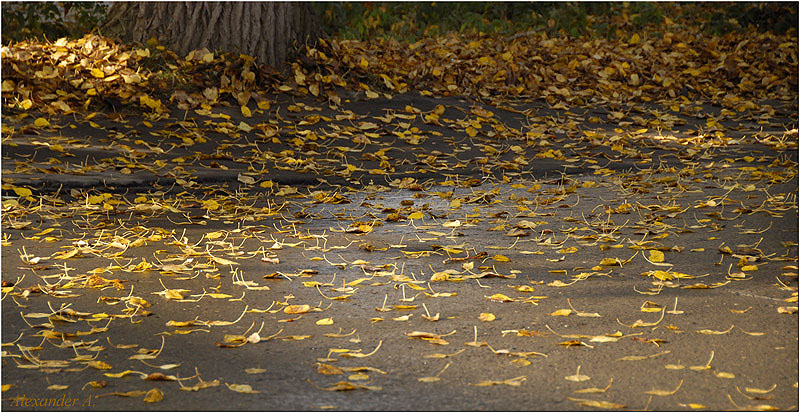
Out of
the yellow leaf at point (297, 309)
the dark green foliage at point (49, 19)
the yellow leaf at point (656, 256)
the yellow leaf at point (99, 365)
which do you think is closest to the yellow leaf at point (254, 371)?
the yellow leaf at point (99, 365)

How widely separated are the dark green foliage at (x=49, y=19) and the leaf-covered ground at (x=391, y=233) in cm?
110

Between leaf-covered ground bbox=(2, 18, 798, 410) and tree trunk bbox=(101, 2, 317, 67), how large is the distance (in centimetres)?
27

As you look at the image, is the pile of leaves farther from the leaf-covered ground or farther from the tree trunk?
the tree trunk

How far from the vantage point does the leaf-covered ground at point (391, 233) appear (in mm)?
2732

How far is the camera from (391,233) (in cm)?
465

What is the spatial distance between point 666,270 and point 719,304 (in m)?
0.51

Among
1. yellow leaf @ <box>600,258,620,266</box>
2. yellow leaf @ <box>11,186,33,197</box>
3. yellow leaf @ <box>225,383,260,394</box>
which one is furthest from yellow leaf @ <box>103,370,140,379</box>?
yellow leaf @ <box>11,186,33,197</box>

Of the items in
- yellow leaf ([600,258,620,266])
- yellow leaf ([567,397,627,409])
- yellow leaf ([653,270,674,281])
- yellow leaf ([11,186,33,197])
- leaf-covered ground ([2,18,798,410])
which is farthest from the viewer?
yellow leaf ([11,186,33,197])

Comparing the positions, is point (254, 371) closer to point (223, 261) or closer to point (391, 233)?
point (223, 261)

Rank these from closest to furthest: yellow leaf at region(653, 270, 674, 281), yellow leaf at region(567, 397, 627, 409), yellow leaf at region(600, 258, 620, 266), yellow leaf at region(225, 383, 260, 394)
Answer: yellow leaf at region(567, 397, 627, 409) < yellow leaf at region(225, 383, 260, 394) < yellow leaf at region(653, 270, 674, 281) < yellow leaf at region(600, 258, 620, 266)

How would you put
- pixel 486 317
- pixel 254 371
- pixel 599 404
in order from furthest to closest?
pixel 486 317
pixel 254 371
pixel 599 404

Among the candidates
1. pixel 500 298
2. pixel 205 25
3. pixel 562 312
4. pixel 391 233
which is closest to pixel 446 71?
pixel 205 25

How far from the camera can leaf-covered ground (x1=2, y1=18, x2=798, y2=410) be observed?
2732mm

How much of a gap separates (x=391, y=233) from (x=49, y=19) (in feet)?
22.2
